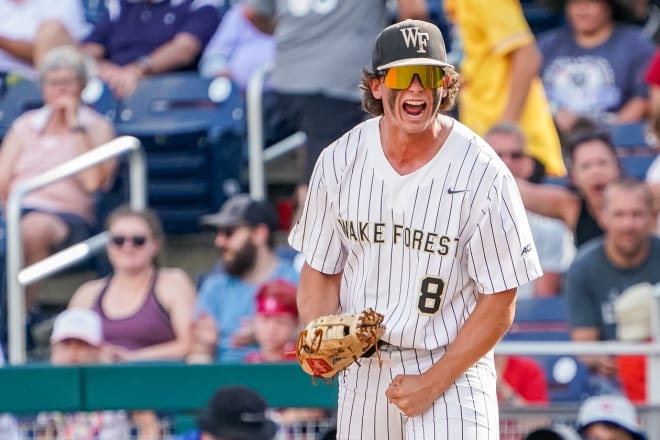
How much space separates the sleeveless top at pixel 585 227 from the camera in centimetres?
→ 752

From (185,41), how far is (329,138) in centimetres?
170

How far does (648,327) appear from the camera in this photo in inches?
259

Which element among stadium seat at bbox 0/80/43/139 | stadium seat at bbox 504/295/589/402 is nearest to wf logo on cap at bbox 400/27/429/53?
stadium seat at bbox 504/295/589/402

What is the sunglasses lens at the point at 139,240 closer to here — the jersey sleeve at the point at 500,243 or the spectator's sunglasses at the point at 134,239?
the spectator's sunglasses at the point at 134,239

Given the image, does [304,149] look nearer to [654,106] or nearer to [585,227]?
[585,227]

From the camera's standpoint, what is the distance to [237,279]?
7309 millimetres

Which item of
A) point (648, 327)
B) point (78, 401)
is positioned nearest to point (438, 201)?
point (78, 401)

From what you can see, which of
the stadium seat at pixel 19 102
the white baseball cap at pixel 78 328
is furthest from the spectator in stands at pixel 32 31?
the white baseball cap at pixel 78 328

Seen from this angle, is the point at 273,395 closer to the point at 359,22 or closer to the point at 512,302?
the point at 512,302

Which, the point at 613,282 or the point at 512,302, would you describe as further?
the point at 613,282

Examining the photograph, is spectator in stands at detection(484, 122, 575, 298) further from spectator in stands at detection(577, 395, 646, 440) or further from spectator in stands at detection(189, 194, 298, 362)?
spectator in stands at detection(577, 395, 646, 440)

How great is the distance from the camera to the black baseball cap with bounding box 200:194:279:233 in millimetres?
7418

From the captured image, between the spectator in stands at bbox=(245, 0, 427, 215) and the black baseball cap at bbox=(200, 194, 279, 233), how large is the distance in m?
0.26

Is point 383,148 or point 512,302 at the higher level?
point 383,148
